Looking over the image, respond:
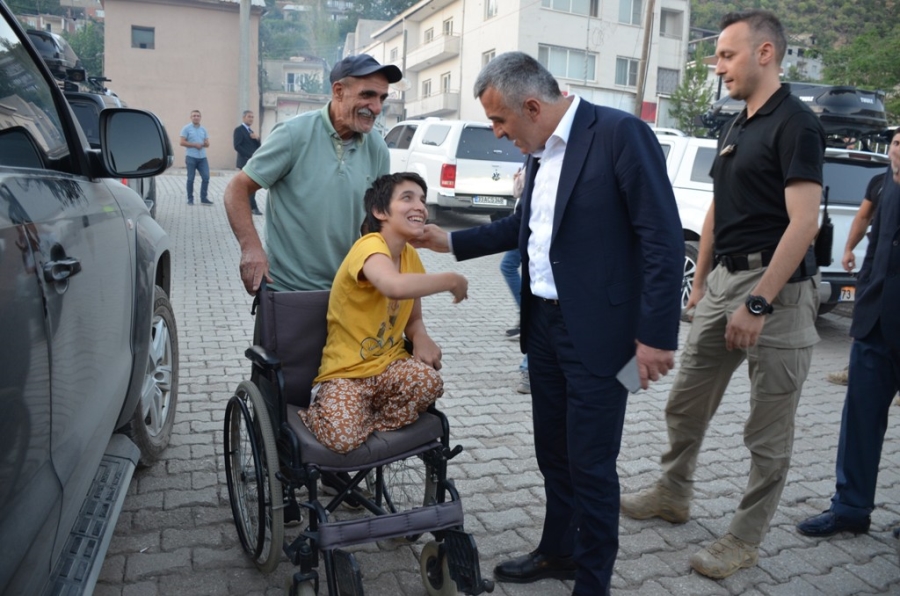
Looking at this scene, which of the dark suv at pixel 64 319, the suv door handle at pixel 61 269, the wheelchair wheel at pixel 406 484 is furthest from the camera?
the wheelchair wheel at pixel 406 484

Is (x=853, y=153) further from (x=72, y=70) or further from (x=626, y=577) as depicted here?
(x=72, y=70)

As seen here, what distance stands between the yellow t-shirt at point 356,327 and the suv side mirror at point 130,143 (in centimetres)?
83

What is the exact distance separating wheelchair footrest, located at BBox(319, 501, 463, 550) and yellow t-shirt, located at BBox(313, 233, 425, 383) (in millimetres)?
591

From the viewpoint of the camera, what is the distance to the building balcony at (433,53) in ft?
157

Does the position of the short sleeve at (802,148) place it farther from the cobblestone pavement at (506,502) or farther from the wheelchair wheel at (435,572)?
the wheelchair wheel at (435,572)

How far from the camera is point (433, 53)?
49.8 metres

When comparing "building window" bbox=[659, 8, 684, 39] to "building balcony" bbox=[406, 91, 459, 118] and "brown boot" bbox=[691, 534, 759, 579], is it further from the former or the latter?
"brown boot" bbox=[691, 534, 759, 579]

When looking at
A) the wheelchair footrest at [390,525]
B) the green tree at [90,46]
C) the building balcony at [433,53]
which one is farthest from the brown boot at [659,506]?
the green tree at [90,46]

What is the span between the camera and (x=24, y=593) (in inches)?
70.9

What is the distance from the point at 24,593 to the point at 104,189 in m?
1.81

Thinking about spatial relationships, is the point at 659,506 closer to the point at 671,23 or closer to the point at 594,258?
the point at 594,258

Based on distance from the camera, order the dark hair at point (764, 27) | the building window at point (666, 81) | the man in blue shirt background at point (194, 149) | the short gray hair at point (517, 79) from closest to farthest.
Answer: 1. the short gray hair at point (517, 79)
2. the dark hair at point (764, 27)
3. the man in blue shirt background at point (194, 149)
4. the building window at point (666, 81)

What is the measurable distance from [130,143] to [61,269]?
3.76 ft

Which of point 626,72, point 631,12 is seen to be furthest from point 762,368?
point 631,12
